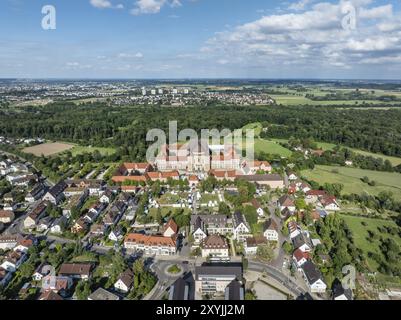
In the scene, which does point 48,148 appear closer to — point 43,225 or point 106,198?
point 106,198

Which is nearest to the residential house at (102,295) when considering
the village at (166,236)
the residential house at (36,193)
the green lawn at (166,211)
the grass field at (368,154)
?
the village at (166,236)

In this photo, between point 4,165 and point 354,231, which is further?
point 4,165

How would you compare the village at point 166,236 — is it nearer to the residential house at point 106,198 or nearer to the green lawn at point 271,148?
the residential house at point 106,198

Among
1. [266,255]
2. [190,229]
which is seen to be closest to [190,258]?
[190,229]

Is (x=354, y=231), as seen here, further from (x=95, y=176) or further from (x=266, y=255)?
(x=95, y=176)

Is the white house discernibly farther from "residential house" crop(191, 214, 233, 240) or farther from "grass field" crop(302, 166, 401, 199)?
"grass field" crop(302, 166, 401, 199)

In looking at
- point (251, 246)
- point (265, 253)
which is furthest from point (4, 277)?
point (265, 253)
